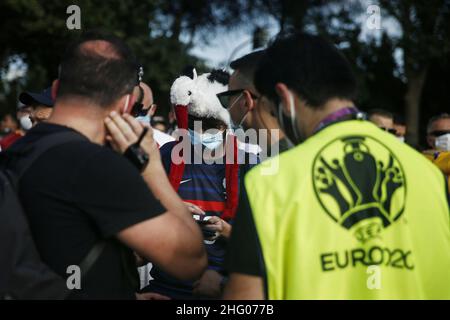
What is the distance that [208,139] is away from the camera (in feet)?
14.5

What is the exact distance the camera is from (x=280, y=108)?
8.32 feet

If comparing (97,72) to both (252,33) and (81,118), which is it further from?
(252,33)

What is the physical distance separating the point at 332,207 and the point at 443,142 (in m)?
5.61

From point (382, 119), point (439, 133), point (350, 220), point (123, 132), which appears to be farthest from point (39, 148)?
point (382, 119)

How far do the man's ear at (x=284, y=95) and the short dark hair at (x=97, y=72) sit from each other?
646mm

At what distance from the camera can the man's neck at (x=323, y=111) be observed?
2.47 meters

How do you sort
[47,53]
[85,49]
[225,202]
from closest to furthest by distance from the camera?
[85,49], [225,202], [47,53]

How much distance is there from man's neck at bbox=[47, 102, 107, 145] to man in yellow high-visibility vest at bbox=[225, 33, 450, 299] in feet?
2.32


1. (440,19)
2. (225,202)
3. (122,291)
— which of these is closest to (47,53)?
(440,19)

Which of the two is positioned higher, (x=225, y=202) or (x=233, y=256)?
(x=225, y=202)

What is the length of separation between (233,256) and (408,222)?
65cm

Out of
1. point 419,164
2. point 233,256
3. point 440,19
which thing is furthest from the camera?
point 440,19

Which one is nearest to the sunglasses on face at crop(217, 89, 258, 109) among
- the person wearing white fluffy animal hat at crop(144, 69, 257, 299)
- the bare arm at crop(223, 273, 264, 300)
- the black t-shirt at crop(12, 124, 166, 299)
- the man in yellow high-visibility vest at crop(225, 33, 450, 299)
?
the person wearing white fluffy animal hat at crop(144, 69, 257, 299)
